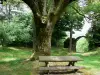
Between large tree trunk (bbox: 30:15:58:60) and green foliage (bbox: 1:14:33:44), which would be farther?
green foliage (bbox: 1:14:33:44)

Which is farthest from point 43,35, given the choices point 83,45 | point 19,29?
point 83,45

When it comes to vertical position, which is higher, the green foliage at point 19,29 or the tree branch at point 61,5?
the tree branch at point 61,5

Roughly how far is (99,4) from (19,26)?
973cm

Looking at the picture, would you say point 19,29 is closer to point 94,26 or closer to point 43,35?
point 94,26

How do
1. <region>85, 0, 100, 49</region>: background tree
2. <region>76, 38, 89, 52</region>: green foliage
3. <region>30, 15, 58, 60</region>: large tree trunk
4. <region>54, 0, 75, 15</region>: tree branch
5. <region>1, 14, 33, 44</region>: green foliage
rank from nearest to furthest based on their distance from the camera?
<region>54, 0, 75, 15</region>: tree branch < <region>30, 15, 58, 60</region>: large tree trunk < <region>85, 0, 100, 49</region>: background tree < <region>1, 14, 33, 44</region>: green foliage < <region>76, 38, 89, 52</region>: green foliage

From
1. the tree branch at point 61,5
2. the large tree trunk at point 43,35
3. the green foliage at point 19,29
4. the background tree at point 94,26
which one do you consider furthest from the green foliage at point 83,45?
the tree branch at point 61,5

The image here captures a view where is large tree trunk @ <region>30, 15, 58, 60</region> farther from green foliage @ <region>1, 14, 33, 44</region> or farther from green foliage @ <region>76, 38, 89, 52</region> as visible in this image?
green foliage @ <region>76, 38, 89, 52</region>

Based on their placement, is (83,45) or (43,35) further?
(83,45)

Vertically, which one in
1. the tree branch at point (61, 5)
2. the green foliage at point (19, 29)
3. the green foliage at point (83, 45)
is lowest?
the green foliage at point (83, 45)

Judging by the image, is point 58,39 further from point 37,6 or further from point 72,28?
point 37,6

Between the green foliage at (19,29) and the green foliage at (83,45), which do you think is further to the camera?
the green foliage at (83,45)

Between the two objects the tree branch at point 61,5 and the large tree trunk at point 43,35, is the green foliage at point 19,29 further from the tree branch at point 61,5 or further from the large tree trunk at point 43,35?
the tree branch at point 61,5

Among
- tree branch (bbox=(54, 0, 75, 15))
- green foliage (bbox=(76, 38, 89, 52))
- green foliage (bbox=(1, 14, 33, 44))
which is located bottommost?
green foliage (bbox=(76, 38, 89, 52))

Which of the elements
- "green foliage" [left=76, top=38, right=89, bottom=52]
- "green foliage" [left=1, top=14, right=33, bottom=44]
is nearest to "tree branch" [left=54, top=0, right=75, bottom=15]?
"green foliage" [left=1, top=14, right=33, bottom=44]
